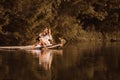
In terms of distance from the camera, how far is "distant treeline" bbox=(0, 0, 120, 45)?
105 ft

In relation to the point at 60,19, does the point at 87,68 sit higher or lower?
lower

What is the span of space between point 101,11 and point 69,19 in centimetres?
492

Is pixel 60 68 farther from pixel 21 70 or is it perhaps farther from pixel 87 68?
pixel 21 70

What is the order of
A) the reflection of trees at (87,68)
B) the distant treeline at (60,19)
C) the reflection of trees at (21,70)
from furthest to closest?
1. the distant treeline at (60,19)
2. the reflection of trees at (87,68)
3. the reflection of trees at (21,70)


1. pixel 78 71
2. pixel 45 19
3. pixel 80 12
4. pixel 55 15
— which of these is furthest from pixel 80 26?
pixel 78 71

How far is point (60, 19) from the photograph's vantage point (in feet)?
130

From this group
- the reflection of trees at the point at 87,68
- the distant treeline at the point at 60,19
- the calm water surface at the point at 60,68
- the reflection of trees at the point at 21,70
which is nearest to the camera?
the reflection of trees at the point at 21,70

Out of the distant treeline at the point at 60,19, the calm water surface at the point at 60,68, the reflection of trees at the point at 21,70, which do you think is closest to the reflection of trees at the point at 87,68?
the calm water surface at the point at 60,68

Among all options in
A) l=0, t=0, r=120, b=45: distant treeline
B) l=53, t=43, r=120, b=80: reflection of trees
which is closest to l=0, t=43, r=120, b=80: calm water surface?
l=53, t=43, r=120, b=80: reflection of trees

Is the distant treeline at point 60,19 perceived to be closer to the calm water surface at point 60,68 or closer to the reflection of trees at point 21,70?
the calm water surface at point 60,68

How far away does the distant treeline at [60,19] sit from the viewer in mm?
32031

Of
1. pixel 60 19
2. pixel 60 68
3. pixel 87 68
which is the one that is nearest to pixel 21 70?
pixel 60 68

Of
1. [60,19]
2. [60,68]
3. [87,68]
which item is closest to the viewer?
[60,68]

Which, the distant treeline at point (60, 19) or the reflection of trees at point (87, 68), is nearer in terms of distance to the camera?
the reflection of trees at point (87, 68)
